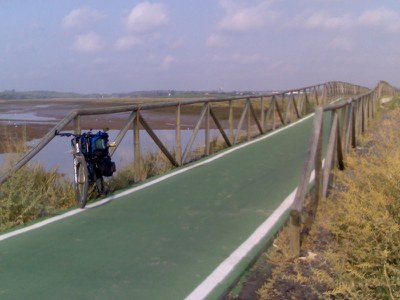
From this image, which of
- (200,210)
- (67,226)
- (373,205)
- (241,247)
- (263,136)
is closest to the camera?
(373,205)

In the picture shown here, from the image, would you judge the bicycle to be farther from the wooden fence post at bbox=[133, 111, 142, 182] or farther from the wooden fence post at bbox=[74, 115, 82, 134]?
the wooden fence post at bbox=[133, 111, 142, 182]

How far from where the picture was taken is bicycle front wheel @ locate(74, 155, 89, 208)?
722 cm

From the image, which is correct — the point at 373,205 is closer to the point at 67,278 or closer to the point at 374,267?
the point at 374,267

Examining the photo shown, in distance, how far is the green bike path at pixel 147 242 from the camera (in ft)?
15.4

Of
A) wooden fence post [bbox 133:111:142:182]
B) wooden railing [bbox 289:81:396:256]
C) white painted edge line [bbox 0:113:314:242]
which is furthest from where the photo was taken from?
wooden fence post [bbox 133:111:142:182]

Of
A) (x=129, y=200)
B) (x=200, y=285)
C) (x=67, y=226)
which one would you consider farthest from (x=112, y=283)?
(x=129, y=200)

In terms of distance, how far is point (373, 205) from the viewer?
5.25 metres

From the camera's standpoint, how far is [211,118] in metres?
13.5

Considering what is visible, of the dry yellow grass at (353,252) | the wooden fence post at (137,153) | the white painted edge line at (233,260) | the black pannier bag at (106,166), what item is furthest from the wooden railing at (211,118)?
the dry yellow grass at (353,252)

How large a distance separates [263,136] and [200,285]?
11349 millimetres

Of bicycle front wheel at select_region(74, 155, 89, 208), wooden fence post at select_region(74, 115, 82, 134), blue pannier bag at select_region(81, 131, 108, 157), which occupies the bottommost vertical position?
bicycle front wheel at select_region(74, 155, 89, 208)

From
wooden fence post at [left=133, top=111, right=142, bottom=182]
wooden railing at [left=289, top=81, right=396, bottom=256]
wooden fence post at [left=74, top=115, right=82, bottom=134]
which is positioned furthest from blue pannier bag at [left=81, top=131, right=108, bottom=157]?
wooden railing at [left=289, top=81, right=396, bottom=256]

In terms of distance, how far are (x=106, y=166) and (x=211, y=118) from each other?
19.7 ft

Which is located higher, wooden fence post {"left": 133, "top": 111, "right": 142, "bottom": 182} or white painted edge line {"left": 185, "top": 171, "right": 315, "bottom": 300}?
wooden fence post {"left": 133, "top": 111, "right": 142, "bottom": 182}
